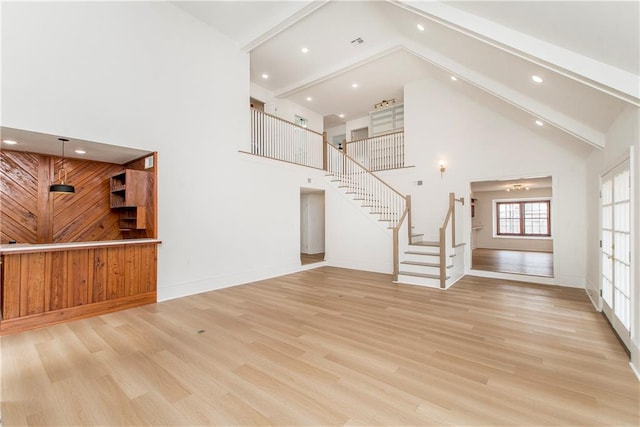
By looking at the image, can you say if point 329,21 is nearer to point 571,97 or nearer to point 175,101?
point 175,101

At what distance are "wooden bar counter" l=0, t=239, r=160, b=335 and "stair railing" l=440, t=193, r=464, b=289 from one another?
5343mm

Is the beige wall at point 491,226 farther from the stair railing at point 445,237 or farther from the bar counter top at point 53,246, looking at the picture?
the bar counter top at point 53,246

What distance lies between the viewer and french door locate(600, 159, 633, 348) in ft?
9.62

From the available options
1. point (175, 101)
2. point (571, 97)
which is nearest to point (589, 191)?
point (571, 97)

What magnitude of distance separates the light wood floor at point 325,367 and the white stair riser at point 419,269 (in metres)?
1.44

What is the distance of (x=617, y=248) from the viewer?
333 cm

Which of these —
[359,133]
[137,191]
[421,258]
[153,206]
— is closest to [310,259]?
[421,258]

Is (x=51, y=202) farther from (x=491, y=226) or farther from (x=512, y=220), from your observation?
(x=512, y=220)

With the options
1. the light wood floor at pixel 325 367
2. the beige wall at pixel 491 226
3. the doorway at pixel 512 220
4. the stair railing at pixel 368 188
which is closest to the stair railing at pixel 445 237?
the stair railing at pixel 368 188

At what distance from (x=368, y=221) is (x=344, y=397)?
5414 mm

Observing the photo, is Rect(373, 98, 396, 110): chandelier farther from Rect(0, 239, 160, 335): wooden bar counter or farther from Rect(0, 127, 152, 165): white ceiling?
Rect(0, 239, 160, 335): wooden bar counter

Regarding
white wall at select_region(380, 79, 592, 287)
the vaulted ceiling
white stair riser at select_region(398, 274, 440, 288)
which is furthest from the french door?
white stair riser at select_region(398, 274, 440, 288)

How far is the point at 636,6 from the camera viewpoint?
75.3 inches

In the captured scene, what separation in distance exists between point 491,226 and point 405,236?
26.0 feet
